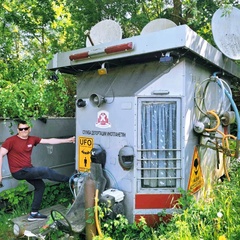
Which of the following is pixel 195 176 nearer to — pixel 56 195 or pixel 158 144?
pixel 158 144

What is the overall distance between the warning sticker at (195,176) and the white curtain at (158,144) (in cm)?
28

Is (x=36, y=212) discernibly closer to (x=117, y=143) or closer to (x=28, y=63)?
(x=117, y=143)

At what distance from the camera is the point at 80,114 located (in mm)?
4637

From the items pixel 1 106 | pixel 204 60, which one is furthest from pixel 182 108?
pixel 1 106

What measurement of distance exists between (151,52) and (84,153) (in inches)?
83.9

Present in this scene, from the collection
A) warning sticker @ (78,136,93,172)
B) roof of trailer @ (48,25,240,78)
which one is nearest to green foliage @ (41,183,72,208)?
warning sticker @ (78,136,93,172)

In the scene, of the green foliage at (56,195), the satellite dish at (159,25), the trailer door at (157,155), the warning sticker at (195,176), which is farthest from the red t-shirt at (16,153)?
the satellite dish at (159,25)

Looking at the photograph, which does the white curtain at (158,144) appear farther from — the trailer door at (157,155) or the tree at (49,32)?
the tree at (49,32)

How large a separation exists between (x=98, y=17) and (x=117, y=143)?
457 cm

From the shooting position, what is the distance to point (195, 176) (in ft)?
13.3

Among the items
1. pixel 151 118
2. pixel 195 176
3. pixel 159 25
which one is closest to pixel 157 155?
pixel 151 118

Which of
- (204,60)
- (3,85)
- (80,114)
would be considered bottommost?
(80,114)

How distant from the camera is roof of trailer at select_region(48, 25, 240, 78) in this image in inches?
134

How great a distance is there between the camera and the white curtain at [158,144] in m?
3.88
